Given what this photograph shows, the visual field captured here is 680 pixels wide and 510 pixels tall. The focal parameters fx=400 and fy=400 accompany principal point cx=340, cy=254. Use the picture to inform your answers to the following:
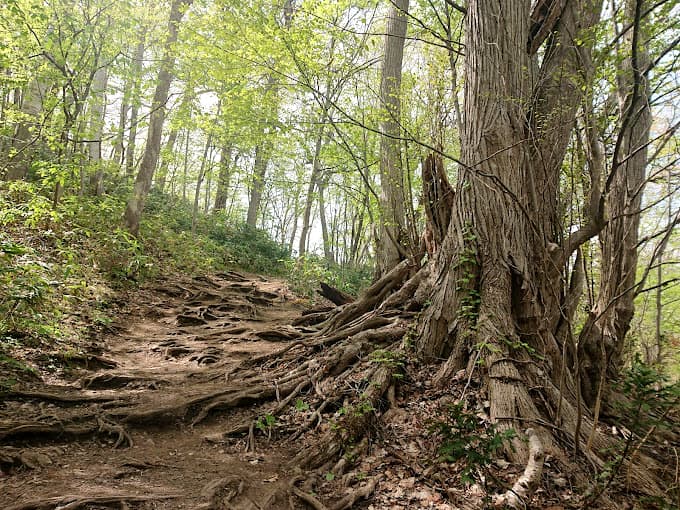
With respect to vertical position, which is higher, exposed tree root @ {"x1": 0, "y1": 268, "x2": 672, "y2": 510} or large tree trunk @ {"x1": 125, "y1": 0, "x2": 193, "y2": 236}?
large tree trunk @ {"x1": 125, "y1": 0, "x2": 193, "y2": 236}

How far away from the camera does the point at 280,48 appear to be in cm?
764

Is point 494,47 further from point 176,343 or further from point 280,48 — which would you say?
point 176,343

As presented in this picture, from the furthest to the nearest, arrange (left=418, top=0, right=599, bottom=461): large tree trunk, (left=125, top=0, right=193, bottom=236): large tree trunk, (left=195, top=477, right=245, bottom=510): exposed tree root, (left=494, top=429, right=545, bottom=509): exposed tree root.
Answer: (left=125, top=0, right=193, bottom=236): large tree trunk < (left=418, top=0, right=599, bottom=461): large tree trunk < (left=195, top=477, right=245, bottom=510): exposed tree root < (left=494, top=429, right=545, bottom=509): exposed tree root

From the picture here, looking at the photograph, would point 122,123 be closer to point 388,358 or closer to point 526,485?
point 388,358

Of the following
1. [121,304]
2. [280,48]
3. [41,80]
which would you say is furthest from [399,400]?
[41,80]

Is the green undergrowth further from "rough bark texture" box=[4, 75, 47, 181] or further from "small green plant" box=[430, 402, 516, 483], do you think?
"small green plant" box=[430, 402, 516, 483]

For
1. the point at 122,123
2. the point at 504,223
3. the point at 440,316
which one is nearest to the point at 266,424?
the point at 440,316

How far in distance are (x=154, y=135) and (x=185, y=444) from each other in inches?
359

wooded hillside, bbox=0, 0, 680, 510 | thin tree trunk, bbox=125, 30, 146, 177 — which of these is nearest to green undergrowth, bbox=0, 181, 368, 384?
wooded hillside, bbox=0, 0, 680, 510

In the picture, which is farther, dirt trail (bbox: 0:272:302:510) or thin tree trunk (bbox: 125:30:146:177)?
thin tree trunk (bbox: 125:30:146:177)

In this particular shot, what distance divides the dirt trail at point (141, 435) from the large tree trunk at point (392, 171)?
264cm

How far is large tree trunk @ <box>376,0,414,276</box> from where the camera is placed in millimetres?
6887

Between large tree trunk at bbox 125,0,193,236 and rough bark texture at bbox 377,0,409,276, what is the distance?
562cm

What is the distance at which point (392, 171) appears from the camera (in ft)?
23.0
